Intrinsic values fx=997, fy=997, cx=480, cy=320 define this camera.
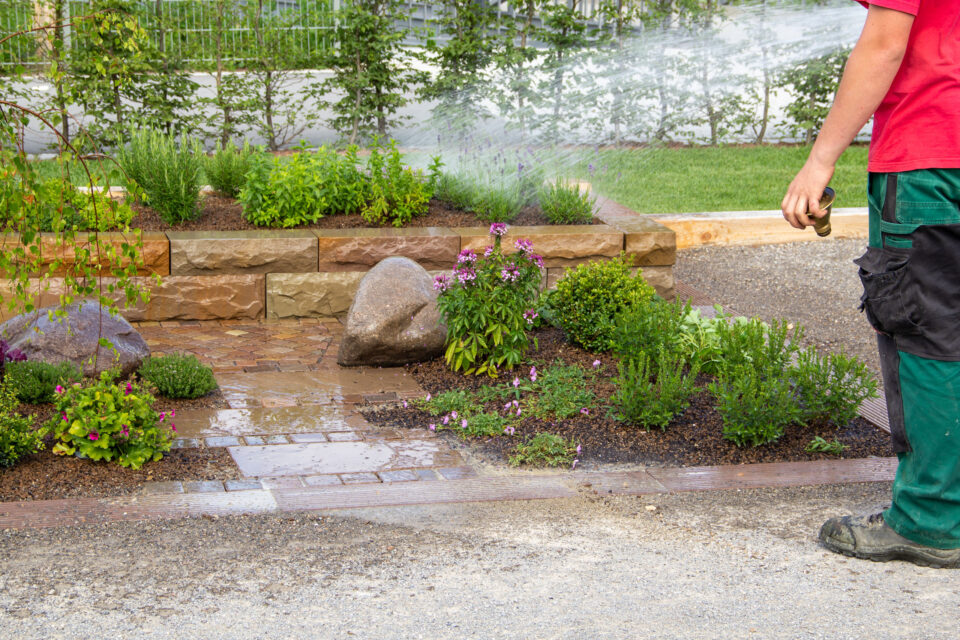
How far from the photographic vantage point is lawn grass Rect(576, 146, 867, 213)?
33.4 feet

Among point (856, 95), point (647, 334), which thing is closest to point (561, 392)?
point (647, 334)

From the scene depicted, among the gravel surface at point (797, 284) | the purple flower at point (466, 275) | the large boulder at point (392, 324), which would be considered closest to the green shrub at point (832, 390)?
the gravel surface at point (797, 284)

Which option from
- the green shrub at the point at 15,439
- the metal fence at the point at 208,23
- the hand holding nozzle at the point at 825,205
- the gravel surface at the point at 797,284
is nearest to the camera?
the hand holding nozzle at the point at 825,205

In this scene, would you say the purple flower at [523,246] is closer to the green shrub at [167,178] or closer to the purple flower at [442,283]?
the purple flower at [442,283]

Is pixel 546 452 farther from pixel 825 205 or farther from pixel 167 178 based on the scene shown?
pixel 167 178

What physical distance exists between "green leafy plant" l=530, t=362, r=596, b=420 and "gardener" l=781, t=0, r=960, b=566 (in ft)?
6.17

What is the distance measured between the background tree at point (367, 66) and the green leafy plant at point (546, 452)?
7607mm

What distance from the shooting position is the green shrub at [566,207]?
7168mm

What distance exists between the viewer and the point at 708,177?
38.1 ft

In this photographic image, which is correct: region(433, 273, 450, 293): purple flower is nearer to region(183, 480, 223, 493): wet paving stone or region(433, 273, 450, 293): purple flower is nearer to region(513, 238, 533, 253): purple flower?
region(513, 238, 533, 253): purple flower

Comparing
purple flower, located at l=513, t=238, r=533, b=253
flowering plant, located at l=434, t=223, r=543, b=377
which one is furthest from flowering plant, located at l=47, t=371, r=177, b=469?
purple flower, located at l=513, t=238, r=533, b=253

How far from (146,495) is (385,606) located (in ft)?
4.19

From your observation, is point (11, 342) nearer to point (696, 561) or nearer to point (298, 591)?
point (298, 591)

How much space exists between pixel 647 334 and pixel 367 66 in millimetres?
7224
